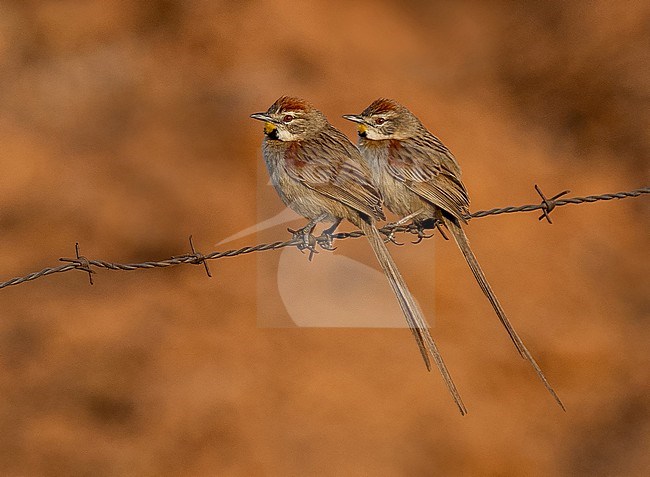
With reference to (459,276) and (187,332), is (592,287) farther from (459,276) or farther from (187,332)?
(187,332)

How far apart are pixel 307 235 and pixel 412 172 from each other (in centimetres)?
63

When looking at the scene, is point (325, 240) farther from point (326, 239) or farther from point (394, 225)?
point (394, 225)

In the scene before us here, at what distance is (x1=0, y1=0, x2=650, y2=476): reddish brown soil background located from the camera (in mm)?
11602

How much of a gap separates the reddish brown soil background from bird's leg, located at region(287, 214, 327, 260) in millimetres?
6245

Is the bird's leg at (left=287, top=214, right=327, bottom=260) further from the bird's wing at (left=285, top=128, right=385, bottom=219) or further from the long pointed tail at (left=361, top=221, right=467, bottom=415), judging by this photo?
the long pointed tail at (left=361, top=221, right=467, bottom=415)

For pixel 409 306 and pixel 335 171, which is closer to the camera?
pixel 409 306

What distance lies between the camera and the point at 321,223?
5105 mm

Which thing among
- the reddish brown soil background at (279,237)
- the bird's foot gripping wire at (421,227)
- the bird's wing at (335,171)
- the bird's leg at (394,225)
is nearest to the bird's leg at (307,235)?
the bird's wing at (335,171)

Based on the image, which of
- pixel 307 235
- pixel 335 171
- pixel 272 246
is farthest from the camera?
pixel 307 235

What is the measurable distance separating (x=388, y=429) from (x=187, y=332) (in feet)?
9.11

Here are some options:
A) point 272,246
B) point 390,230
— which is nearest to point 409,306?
point 390,230

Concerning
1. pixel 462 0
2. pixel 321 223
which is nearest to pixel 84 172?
pixel 462 0

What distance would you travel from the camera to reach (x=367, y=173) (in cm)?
489

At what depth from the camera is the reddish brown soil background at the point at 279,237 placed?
1160cm
